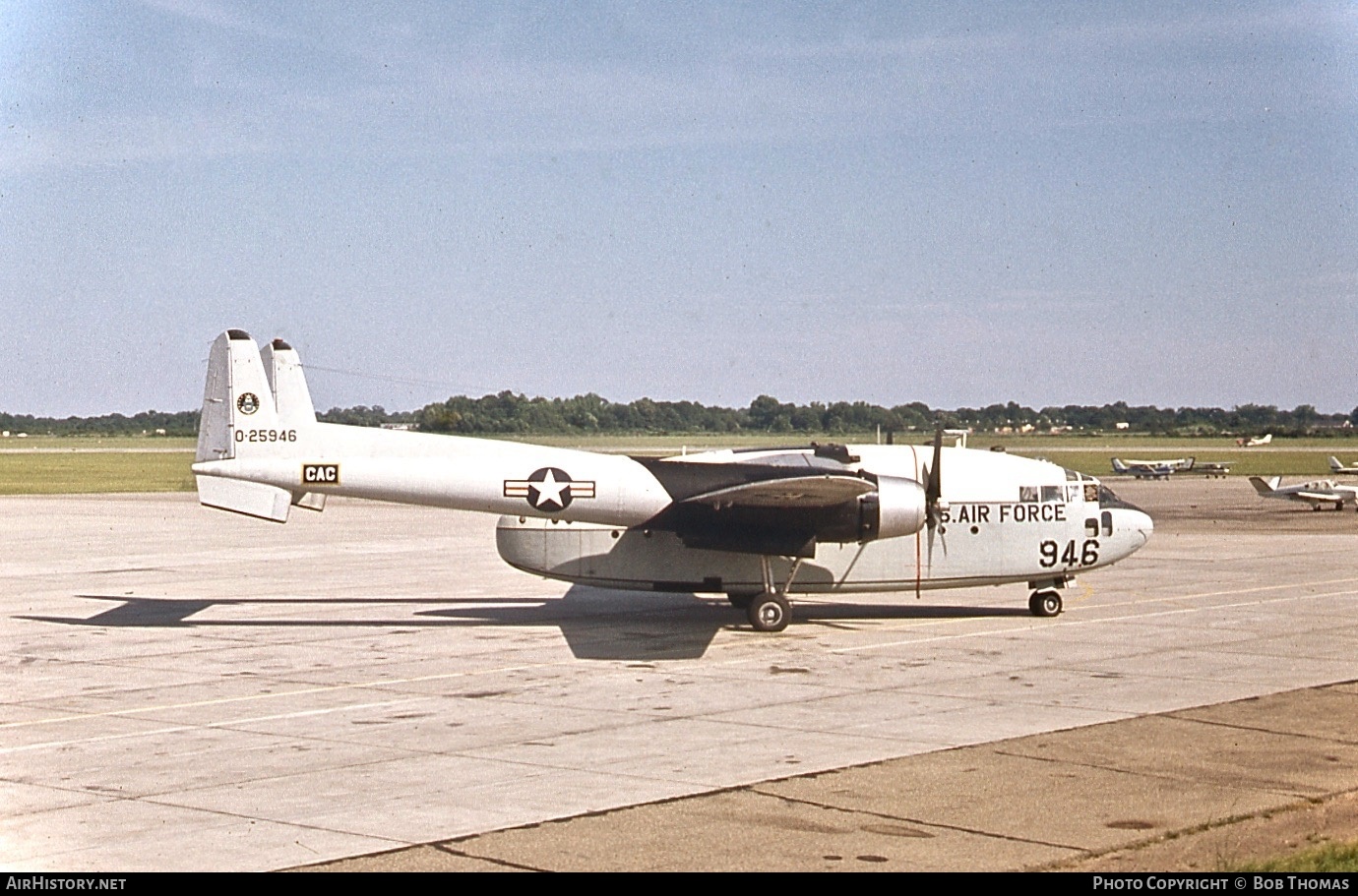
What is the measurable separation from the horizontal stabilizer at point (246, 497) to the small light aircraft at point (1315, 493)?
55.8 m

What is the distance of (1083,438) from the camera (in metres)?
38.8

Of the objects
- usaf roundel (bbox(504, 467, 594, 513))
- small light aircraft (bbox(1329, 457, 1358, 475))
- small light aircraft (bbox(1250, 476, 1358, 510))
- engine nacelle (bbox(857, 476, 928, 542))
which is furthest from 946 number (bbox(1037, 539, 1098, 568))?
small light aircraft (bbox(1329, 457, 1358, 475))

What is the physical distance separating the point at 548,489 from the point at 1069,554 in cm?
1048

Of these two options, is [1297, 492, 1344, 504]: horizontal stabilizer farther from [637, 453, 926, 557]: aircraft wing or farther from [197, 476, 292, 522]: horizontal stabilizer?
[197, 476, 292, 522]: horizontal stabilizer

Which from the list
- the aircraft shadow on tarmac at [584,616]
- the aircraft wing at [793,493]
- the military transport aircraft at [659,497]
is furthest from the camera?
the aircraft shadow on tarmac at [584,616]

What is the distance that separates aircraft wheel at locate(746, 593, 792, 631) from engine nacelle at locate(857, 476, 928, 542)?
199 centimetres

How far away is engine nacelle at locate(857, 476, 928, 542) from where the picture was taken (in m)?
25.9

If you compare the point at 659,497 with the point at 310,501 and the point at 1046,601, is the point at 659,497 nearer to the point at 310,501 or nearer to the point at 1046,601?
the point at 310,501

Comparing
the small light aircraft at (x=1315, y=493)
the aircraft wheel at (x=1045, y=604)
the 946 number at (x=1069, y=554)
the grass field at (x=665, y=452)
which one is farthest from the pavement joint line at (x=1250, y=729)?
the small light aircraft at (x=1315, y=493)

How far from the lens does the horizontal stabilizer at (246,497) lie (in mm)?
25859

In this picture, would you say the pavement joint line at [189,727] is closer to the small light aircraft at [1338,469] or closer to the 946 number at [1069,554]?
the 946 number at [1069,554]

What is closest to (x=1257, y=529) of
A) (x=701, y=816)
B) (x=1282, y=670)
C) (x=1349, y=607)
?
(x=1349, y=607)

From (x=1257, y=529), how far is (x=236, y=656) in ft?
144

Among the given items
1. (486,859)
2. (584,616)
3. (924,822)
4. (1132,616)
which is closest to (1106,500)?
(1132,616)
